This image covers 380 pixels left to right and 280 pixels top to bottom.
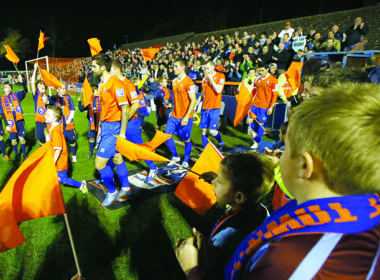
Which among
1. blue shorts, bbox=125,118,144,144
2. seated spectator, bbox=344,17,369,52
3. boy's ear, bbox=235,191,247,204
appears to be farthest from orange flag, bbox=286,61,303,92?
boy's ear, bbox=235,191,247,204

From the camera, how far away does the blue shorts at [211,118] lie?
627 centimetres

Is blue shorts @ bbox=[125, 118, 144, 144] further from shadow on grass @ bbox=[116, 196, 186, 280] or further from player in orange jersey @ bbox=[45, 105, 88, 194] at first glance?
shadow on grass @ bbox=[116, 196, 186, 280]

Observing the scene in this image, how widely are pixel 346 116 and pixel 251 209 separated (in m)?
0.95

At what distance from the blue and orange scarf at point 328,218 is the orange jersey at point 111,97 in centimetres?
333

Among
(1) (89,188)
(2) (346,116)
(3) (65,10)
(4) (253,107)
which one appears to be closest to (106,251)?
(1) (89,188)

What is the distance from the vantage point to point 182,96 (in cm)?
546

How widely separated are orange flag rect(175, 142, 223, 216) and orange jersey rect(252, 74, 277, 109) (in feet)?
16.3

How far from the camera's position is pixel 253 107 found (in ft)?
24.5

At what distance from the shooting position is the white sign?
447 inches

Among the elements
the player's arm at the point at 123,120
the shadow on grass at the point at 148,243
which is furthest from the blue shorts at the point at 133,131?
the shadow on grass at the point at 148,243

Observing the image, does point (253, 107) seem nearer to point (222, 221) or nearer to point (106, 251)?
point (106, 251)

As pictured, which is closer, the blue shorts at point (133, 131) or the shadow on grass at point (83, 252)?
the shadow on grass at point (83, 252)

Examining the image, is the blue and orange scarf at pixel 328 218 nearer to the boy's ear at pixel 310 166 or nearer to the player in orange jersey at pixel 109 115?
the boy's ear at pixel 310 166

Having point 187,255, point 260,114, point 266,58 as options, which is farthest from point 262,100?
point 187,255
